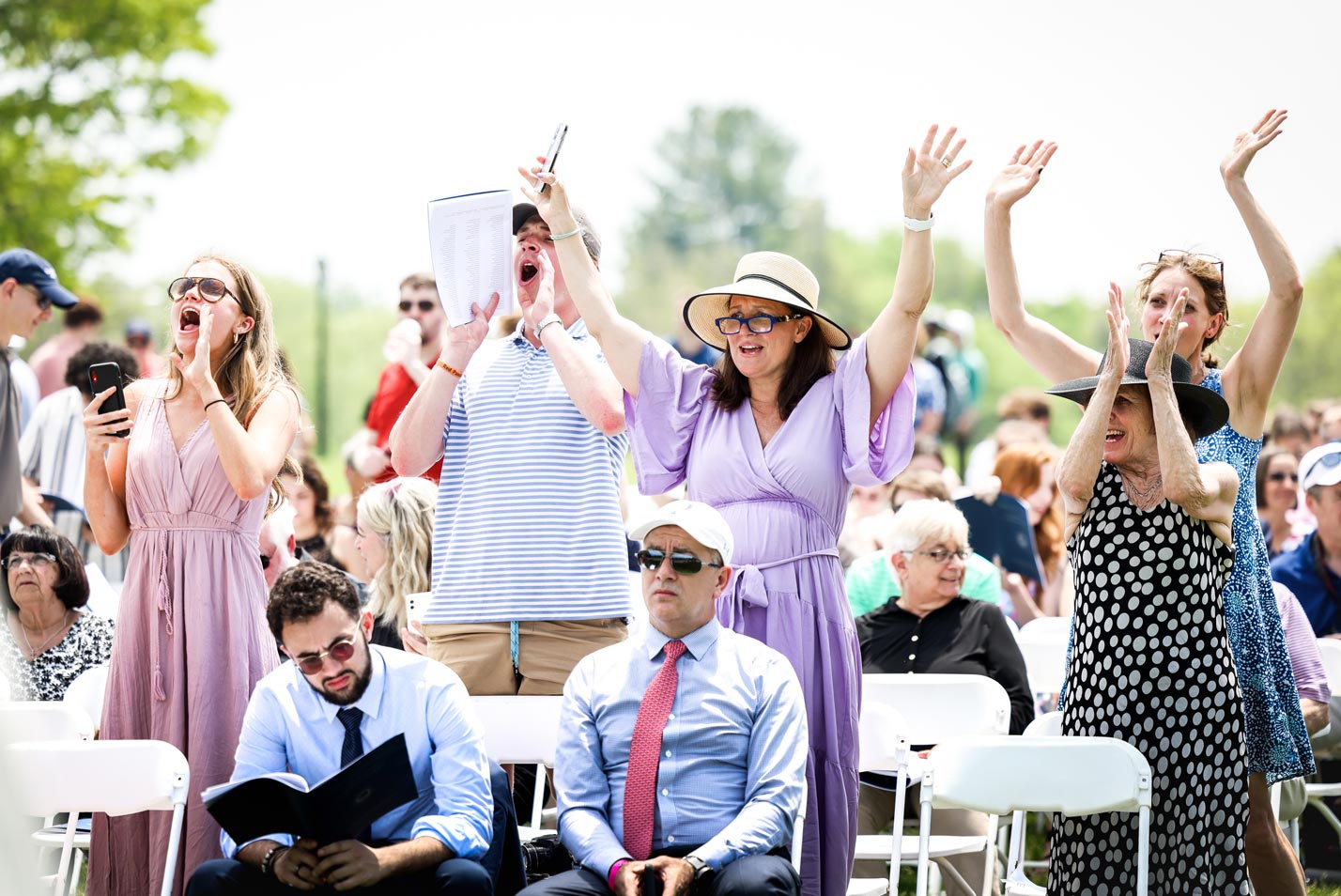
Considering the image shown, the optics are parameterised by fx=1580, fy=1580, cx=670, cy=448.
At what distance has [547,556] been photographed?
4898mm

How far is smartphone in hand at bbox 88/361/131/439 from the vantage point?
4.74 m

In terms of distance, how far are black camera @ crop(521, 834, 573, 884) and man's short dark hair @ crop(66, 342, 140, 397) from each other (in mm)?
4337

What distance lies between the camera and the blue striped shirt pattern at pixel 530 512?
193 inches

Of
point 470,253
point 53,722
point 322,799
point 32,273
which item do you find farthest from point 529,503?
point 32,273

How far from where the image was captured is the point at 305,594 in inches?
166

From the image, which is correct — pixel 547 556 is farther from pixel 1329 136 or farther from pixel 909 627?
pixel 1329 136

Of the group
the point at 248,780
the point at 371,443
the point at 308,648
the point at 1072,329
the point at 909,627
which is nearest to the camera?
the point at 248,780

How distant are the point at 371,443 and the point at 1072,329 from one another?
224 ft

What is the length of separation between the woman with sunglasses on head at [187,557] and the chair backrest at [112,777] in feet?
0.91

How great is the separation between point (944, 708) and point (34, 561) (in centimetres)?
334

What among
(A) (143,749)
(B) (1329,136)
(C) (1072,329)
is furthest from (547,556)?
(C) (1072,329)

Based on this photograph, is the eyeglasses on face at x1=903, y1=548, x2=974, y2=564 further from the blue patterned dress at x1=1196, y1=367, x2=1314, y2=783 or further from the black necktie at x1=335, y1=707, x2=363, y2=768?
the black necktie at x1=335, y1=707, x2=363, y2=768

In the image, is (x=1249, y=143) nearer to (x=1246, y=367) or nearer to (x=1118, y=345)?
(x=1246, y=367)

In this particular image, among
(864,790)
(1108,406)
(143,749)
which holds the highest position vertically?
(1108,406)
